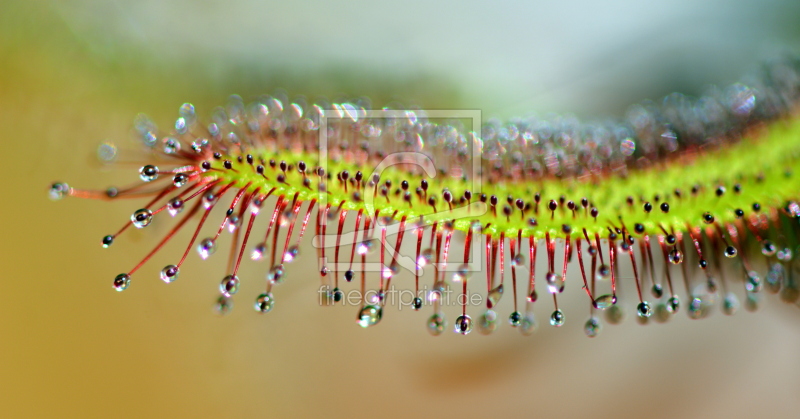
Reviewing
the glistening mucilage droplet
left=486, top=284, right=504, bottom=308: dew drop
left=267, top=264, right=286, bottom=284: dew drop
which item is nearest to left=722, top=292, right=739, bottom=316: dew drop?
the glistening mucilage droplet

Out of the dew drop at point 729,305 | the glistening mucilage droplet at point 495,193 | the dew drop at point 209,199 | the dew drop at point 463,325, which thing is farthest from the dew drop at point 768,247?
the dew drop at point 209,199

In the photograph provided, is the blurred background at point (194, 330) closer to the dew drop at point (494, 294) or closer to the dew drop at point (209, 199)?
the dew drop at point (209, 199)

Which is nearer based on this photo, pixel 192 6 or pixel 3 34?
pixel 3 34

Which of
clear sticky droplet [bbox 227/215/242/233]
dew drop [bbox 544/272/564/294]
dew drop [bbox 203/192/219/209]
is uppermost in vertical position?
dew drop [bbox 203/192/219/209]

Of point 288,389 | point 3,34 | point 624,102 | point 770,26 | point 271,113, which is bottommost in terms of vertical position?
point 288,389

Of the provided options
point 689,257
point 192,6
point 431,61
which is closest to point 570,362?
point 689,257

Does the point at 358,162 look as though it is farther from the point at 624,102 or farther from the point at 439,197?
the point at 624,102

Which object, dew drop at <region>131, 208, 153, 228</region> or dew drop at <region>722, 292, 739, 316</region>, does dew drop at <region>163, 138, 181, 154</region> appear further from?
dew drop at <region>722, 292, 739, 316</region>

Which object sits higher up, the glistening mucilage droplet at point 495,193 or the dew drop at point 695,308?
the glistening mucilage droplet at point 495,193

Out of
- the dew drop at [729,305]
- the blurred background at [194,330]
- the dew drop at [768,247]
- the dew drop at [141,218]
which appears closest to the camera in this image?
the dew drop at [141,218]
